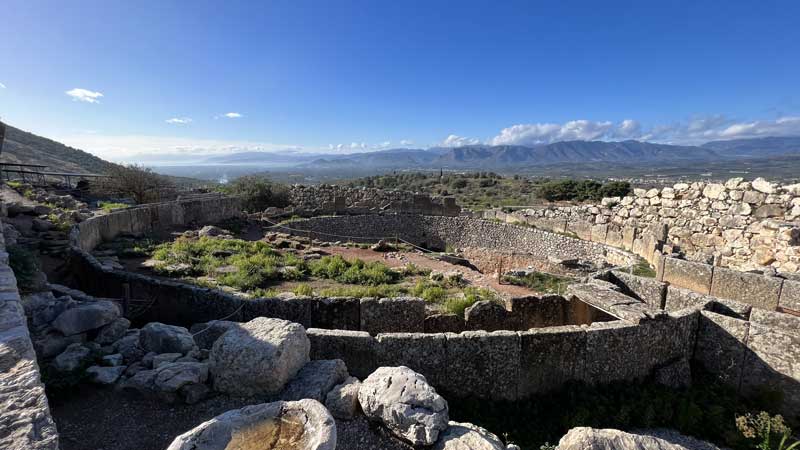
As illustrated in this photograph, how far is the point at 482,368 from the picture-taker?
5496 millimetres

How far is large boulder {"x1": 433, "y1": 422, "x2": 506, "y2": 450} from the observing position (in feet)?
11.4

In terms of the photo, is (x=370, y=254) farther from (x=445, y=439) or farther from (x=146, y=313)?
(x=445, y=439)

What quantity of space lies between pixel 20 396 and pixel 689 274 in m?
12.0

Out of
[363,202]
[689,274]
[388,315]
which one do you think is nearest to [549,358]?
[388,315]

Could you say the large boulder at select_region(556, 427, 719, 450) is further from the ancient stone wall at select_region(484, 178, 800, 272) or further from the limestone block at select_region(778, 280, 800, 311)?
the ancient stone wall at select_region(484, 178, 800, 272)

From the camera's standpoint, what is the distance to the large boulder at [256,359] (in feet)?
14.0

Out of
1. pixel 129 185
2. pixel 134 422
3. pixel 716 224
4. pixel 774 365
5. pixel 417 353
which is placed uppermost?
pixel 129 185

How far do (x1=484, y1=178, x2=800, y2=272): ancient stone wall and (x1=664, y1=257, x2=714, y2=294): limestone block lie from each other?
6.48 ft

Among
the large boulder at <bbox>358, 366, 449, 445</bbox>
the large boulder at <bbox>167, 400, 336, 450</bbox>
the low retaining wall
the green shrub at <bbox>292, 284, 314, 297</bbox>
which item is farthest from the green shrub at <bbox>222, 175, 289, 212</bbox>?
the large boulder at <bbox>167, 400, 336, 450</bbox>

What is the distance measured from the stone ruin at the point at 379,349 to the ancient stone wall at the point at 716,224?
3.74 metres

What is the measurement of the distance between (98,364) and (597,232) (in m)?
17.3

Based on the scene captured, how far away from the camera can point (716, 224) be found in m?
13.4

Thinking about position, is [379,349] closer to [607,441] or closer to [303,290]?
[607,441]

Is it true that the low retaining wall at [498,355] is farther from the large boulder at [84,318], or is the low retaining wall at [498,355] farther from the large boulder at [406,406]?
the large boulder at [84,318]
